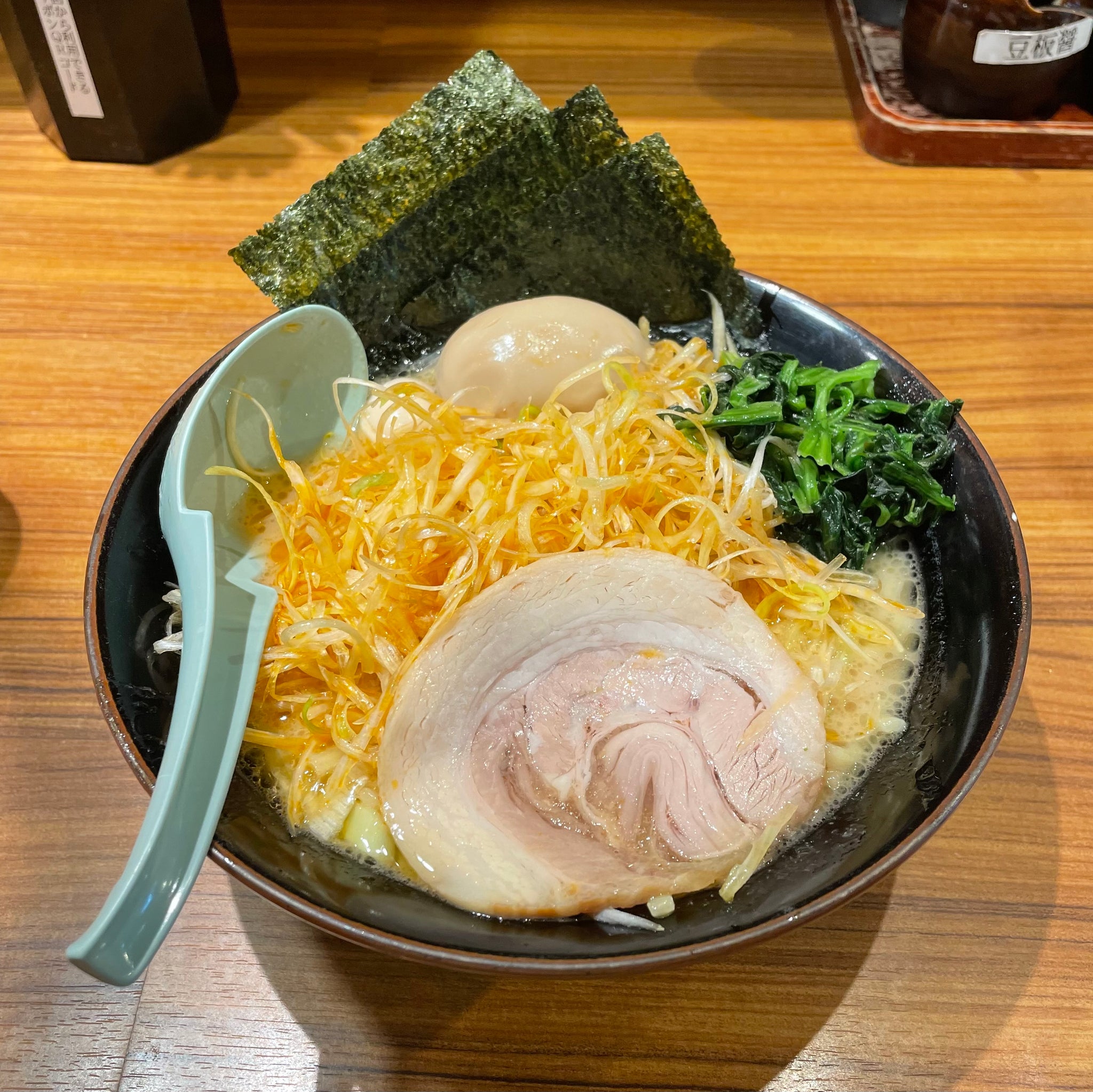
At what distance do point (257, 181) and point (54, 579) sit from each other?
1177 millimetres

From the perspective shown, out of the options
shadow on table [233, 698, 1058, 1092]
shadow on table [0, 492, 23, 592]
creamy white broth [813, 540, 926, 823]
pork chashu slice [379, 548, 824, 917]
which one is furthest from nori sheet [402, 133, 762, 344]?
shadow on table [233, 698, 1058, 1092]

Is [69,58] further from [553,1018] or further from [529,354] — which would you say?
[553,1018]

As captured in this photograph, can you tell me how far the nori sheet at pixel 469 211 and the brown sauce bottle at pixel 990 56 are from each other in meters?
1.08

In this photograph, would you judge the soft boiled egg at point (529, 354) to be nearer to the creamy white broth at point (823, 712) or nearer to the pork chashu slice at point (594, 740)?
the creamy white broth at point (823, 712)

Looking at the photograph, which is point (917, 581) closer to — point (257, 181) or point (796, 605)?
point (796, 605)

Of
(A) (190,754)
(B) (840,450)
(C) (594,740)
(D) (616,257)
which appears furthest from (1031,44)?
(A) (190,754)

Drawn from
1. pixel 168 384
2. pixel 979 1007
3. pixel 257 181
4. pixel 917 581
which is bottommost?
pixel 979 1007

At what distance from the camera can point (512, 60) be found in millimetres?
2436

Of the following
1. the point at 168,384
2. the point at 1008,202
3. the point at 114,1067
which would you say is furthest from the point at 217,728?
the point at 1008,202

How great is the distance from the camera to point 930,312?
6.13ft

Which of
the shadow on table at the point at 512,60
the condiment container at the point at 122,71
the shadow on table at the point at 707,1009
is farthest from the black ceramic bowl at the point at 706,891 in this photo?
the shadow on table at the point at 512,60

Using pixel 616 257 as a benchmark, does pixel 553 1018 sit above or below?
below

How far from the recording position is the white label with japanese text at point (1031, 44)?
1935mm

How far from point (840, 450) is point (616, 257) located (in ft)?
1.72
